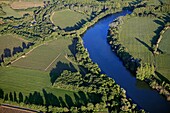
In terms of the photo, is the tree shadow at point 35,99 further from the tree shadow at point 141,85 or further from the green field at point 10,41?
the green field at point 10,41

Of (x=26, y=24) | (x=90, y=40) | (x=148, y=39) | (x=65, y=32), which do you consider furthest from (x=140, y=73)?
(x=26, y=24)

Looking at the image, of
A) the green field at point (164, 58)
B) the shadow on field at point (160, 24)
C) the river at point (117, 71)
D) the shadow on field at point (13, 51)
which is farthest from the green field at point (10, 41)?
the green field at point (164, 58)

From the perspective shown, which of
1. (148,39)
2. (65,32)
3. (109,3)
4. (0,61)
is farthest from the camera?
(109,3)

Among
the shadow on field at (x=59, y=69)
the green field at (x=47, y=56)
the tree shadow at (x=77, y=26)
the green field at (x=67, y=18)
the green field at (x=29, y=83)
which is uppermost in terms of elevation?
the green field at (x=67, y=18)

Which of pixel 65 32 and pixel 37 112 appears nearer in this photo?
pixel 37 112

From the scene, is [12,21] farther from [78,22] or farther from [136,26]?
[136,26]

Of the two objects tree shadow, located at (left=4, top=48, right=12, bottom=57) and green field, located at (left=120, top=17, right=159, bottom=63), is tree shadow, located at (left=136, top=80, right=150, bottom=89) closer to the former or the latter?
green field, located at (left=120, top=17, right=159, bottom=63)

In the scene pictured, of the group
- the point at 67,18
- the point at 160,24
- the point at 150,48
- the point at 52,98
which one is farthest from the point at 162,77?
the point at 67,18
